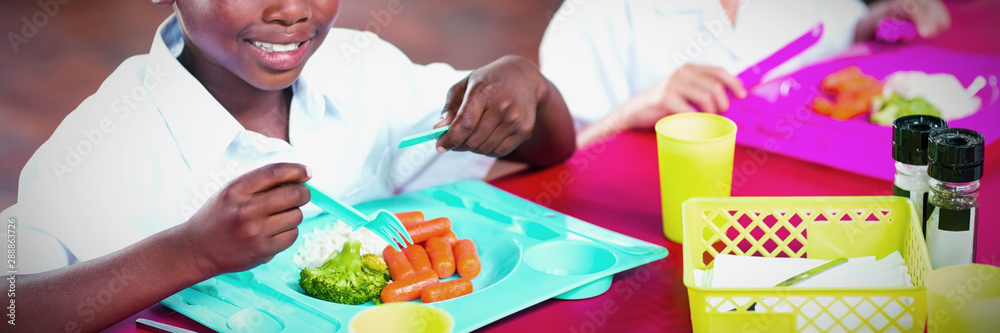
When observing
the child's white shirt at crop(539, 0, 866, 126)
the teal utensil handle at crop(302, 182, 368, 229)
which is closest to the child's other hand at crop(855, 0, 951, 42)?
the child's white shirt at crop(539, 0, 866, 126)

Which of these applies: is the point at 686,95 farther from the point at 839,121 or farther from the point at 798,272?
the point at 798,272

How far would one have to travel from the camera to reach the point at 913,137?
105 cm

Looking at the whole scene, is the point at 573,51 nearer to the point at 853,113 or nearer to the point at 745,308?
the point at 853,113

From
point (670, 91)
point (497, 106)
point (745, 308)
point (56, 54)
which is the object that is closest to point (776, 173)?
point (670, 91)

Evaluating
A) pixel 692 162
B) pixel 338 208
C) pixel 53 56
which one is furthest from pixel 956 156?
pixel 53 56

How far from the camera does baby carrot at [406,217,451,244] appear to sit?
126 centimetres

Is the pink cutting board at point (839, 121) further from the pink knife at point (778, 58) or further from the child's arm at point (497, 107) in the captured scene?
the child's arm at point (497, 107)

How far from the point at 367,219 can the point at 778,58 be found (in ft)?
3.46

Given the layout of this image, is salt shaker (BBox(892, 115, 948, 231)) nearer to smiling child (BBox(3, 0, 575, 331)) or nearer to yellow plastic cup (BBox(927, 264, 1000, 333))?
yellow plastic cup (BBox(927, 264, 1000, 333))

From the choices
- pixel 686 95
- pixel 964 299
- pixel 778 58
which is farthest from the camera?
pixel 686 95

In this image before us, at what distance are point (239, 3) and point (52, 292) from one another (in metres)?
0.47

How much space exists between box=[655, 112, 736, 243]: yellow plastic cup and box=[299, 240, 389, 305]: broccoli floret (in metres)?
0.44

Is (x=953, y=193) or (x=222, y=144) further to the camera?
(x=222, y=144)

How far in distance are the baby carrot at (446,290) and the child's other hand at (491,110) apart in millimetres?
239
